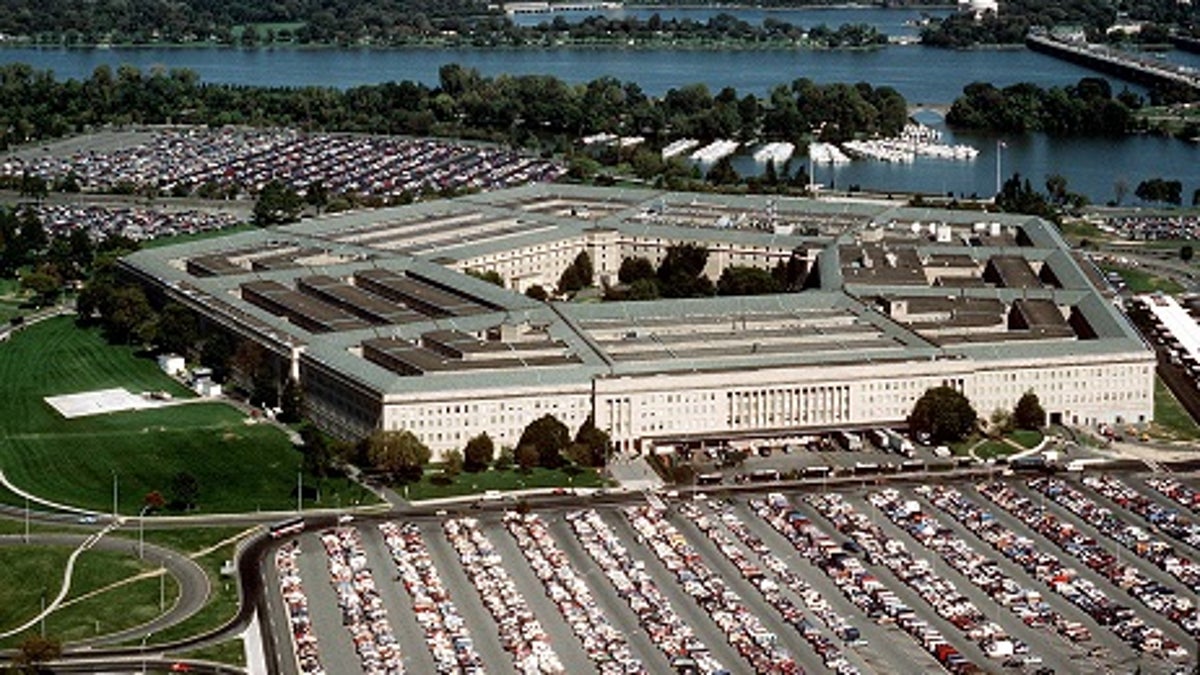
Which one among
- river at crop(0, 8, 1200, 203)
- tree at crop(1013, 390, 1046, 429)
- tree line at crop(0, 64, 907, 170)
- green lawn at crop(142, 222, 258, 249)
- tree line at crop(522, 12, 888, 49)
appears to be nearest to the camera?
tree at crop(1013, 390, 1046, 429)

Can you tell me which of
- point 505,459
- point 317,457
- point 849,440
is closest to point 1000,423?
point 849,440

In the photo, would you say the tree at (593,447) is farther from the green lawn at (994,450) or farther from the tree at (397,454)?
the green lawn at (994,450)

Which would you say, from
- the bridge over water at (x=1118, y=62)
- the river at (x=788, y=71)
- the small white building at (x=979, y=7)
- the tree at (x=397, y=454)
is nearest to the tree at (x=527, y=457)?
the tree at (x=397, y=454)

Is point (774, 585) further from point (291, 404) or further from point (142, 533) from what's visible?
point (291, 404)

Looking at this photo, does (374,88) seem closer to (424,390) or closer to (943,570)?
(424,390)

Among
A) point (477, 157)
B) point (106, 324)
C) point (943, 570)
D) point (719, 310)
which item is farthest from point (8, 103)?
point (943, 570)

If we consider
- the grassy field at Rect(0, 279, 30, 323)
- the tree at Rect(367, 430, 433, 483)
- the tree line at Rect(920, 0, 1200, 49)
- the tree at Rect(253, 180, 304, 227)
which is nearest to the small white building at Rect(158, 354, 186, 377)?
the grassy field at Rect(0, 279, 30, 323)

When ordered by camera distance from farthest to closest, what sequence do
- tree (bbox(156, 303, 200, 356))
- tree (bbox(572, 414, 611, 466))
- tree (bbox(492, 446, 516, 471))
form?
1. tree (bbox(156, 303, 200, 356))
2. tree (bbox(572, 414, 611, 466))
3. tree (bbox(492, 446, 516, 471))

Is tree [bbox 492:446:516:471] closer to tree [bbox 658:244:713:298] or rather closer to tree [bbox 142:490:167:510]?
tree [bbox 142:490:167:510]
